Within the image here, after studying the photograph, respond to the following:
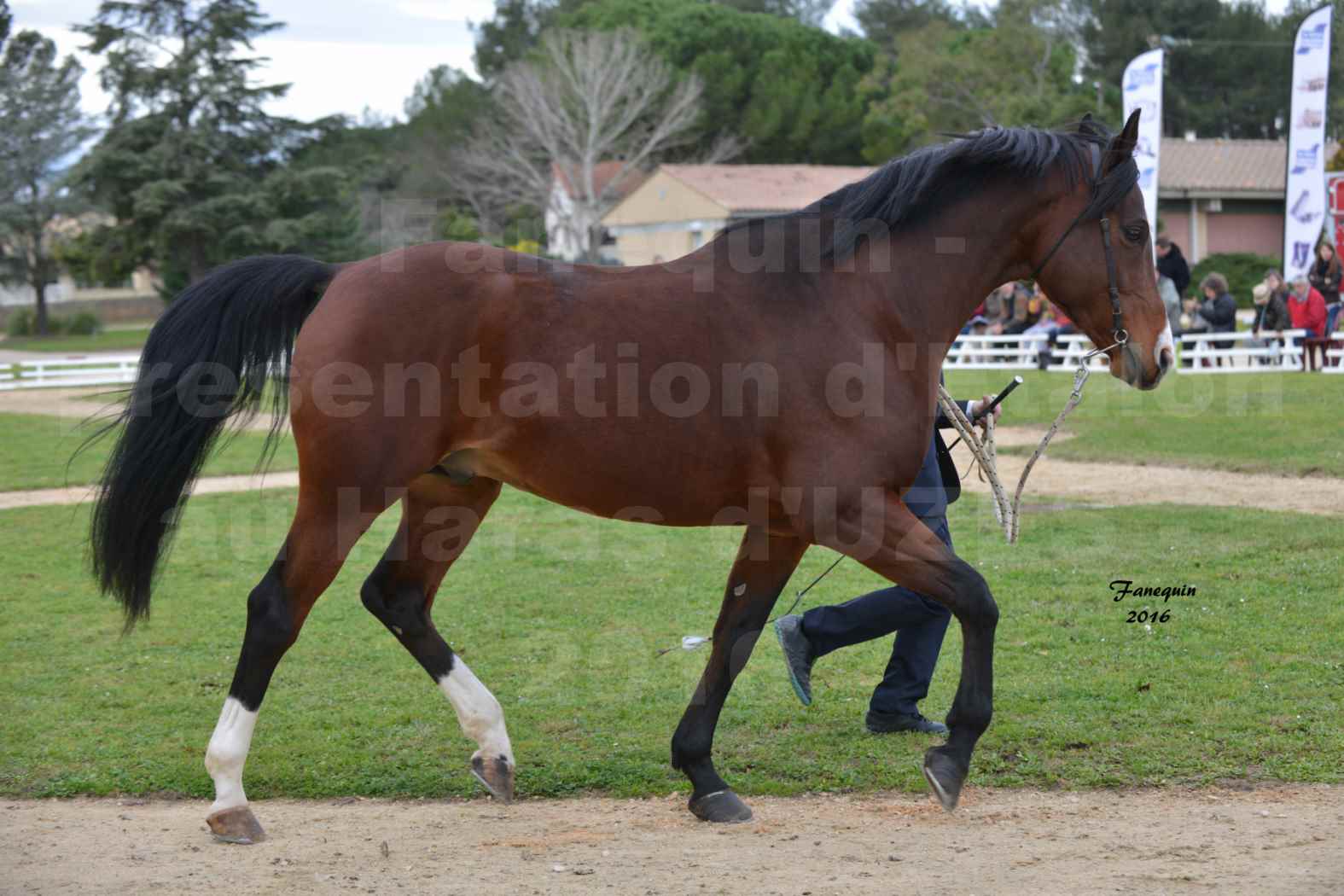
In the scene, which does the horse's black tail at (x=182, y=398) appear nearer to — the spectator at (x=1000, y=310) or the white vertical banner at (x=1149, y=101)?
the white vertical banner at (x=1149, y=101)

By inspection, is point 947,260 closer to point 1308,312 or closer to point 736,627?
point 736,627

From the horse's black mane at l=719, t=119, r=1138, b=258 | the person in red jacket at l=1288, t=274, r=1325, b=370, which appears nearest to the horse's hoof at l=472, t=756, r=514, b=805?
the horse's black mane at l=719, t=119, r=1138, b=258

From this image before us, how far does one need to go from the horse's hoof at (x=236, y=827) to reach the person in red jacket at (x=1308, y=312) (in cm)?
1768

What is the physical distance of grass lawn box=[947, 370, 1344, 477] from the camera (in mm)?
11555

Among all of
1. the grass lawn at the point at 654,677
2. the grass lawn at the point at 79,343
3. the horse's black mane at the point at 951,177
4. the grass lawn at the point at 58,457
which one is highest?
the horse's black mane at the point at 951,177

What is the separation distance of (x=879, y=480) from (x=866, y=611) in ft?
3.58

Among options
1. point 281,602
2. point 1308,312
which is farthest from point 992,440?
point 1308,312

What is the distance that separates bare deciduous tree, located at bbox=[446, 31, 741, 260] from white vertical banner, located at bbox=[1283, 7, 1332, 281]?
2961 cm

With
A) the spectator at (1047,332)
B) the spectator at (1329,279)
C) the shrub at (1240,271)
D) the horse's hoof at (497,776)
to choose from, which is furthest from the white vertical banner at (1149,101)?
the horse's hoof at (497,776)

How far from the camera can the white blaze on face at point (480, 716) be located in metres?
4.55

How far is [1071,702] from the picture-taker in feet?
17.2

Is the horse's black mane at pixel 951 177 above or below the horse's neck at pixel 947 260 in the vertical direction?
above

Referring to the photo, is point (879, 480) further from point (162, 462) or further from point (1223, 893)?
point (162, 462)

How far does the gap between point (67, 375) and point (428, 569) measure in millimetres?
22612
